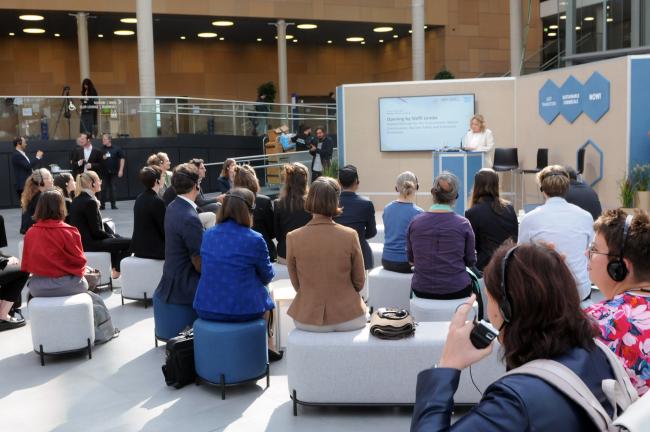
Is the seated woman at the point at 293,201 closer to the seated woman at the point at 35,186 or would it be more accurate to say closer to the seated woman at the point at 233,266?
the seated woman at the point at 233,266

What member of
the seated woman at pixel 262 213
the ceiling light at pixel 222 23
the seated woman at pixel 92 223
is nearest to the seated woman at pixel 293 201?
the seated woman at pixel 262 213

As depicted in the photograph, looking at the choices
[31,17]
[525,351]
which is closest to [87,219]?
[525,351]

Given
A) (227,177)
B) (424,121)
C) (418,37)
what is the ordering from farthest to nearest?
(418,37), (424,121), (227,177)

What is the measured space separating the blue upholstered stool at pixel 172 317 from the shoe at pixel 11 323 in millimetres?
1859

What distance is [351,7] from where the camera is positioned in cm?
2492

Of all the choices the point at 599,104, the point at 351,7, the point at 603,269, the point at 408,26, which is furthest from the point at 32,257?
the point at 408,26

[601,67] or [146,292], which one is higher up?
[601,67]

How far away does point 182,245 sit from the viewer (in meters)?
5.61

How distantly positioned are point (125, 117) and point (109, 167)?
317 centimetres

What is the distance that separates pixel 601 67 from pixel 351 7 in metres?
15.3

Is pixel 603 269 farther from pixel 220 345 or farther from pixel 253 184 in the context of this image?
pixel 253 184

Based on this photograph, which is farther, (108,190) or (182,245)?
(108,190)

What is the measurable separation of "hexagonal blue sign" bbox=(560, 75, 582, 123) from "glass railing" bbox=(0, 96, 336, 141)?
1032cm

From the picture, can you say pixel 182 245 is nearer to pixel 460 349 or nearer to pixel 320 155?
pixel 460 349
